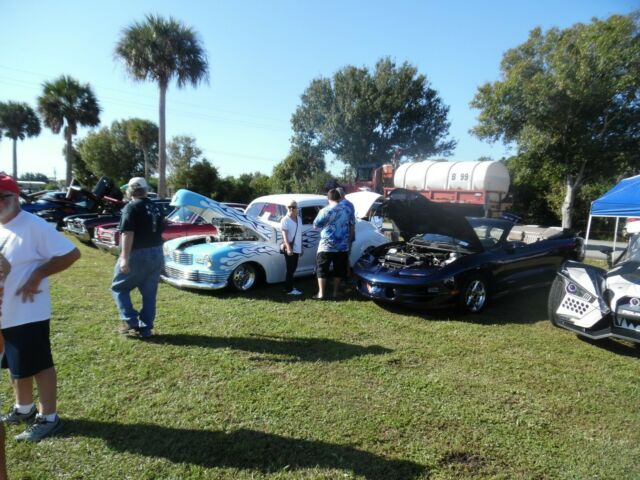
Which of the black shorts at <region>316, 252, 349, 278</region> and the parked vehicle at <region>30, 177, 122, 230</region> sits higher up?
the parked vehicle at <region>30, 177, 122, 230</region>

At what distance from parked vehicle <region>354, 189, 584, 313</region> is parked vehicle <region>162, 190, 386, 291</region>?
136 cm

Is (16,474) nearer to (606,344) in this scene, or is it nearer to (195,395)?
(195,395)

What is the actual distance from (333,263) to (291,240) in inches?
30.7

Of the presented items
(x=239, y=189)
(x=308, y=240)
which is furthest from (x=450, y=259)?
(x=239, y=189)

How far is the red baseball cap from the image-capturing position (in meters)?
2.41

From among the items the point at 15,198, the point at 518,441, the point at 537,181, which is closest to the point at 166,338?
the point at 15,198

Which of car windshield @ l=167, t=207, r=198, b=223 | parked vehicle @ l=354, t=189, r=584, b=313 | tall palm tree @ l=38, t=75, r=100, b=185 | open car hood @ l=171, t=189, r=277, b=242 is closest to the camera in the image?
parked vehicle @ l=354, t=189, r=584, b=313

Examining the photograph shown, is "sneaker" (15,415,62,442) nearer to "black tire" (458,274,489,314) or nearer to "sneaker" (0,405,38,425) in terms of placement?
"sneaker" (0,405,38,425)

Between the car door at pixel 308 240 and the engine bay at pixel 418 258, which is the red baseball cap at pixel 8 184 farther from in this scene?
the car door at pixel 308 240

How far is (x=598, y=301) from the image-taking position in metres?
4.39

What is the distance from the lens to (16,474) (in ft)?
7.57

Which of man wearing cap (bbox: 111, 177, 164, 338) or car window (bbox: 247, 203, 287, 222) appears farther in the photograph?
car window (bbox: 247, 203, 287, 222)

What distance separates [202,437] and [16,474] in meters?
1.05

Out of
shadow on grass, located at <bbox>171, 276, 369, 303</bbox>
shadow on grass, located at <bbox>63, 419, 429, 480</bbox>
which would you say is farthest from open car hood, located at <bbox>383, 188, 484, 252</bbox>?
shadow on grass, located at <bbox>63, 419, 429, 480</bbox>
